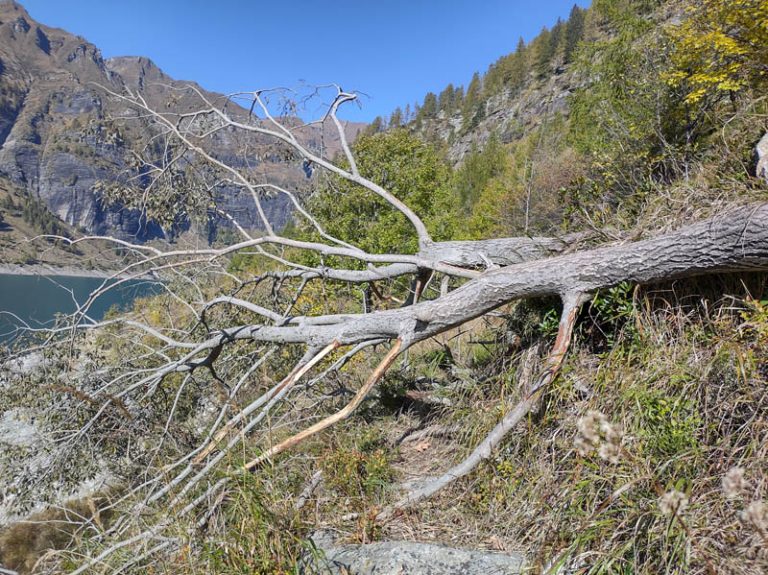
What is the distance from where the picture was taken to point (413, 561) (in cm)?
226

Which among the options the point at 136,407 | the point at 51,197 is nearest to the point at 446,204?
the point at 136,407

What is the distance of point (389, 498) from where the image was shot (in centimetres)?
306

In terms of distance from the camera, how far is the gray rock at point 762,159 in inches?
126

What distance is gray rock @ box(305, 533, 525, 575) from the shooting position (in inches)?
86.7

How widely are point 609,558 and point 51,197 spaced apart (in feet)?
704

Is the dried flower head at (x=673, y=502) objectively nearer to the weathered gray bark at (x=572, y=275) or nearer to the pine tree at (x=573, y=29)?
the weathered gray bark at (x=572, y=275)

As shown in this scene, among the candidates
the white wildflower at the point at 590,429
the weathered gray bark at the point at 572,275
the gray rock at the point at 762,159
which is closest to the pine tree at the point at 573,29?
the gray rock at the point at 762,159

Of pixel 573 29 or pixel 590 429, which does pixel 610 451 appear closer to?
pixel 590 429

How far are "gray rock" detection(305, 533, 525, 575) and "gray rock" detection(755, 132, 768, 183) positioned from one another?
9.97ft

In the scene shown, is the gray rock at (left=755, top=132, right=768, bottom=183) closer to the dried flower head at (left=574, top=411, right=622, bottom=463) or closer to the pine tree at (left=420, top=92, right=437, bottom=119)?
the dried flower head at (left=574, top=411, right=622, bottom=463)

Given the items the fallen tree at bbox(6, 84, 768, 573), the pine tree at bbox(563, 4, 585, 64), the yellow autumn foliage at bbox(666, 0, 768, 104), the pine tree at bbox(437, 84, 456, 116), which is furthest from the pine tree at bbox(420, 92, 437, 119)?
the fallen tree at bbox(6, 84, 768, 573)

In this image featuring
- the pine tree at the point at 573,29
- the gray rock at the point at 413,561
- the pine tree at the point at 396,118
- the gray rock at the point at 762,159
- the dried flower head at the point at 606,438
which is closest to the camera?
the dried flower head at the point at 606,438

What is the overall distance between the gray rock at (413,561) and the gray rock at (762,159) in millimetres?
3040

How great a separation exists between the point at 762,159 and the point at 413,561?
3.82 metres
